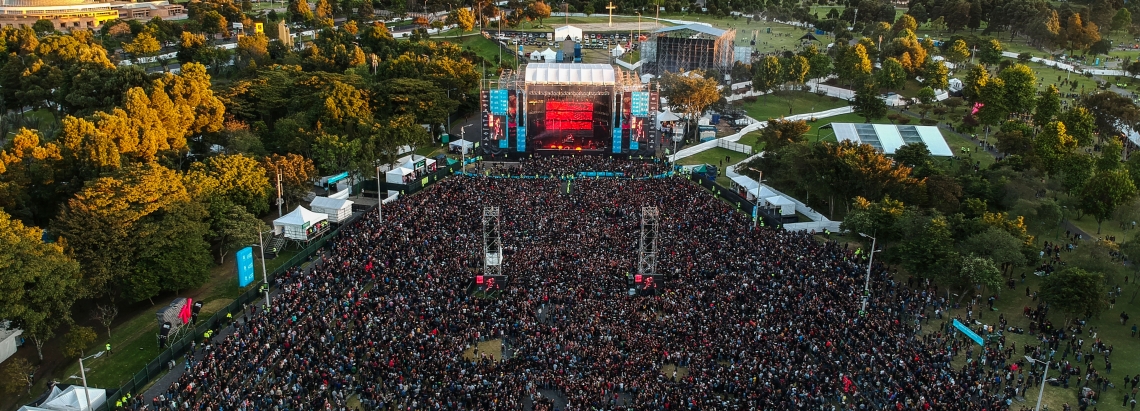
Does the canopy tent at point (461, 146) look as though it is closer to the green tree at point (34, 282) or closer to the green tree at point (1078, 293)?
the green tree at point (34, 282)

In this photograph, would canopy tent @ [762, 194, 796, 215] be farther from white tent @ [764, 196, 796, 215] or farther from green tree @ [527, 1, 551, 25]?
green tree @ [527, 1, 551, 25]

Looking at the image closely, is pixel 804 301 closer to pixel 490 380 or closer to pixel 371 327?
pixel 490 380

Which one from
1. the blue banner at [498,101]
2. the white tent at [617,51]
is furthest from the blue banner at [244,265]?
the white tent at [617,51]

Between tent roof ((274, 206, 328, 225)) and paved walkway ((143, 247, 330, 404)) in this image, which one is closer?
paved walkway ((143, 247, 330, 404))

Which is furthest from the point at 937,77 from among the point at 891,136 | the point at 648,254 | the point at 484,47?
the point at 484,47

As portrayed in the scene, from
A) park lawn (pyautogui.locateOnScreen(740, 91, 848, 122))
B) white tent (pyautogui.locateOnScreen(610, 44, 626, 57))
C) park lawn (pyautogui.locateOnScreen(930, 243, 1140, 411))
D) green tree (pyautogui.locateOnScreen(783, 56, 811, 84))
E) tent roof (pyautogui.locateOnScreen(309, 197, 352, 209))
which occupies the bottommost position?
park lawn (pyautogui.locateOnScreen(930, 243, 1140, 411))

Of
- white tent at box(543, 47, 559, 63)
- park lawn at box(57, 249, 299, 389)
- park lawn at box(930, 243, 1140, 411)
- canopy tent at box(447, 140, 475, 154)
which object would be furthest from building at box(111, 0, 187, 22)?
park lawn at box(930, 243, 1140, 411)

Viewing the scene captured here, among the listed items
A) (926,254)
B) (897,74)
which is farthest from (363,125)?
(897,74)

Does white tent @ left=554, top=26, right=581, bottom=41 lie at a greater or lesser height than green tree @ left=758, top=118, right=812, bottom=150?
greater
